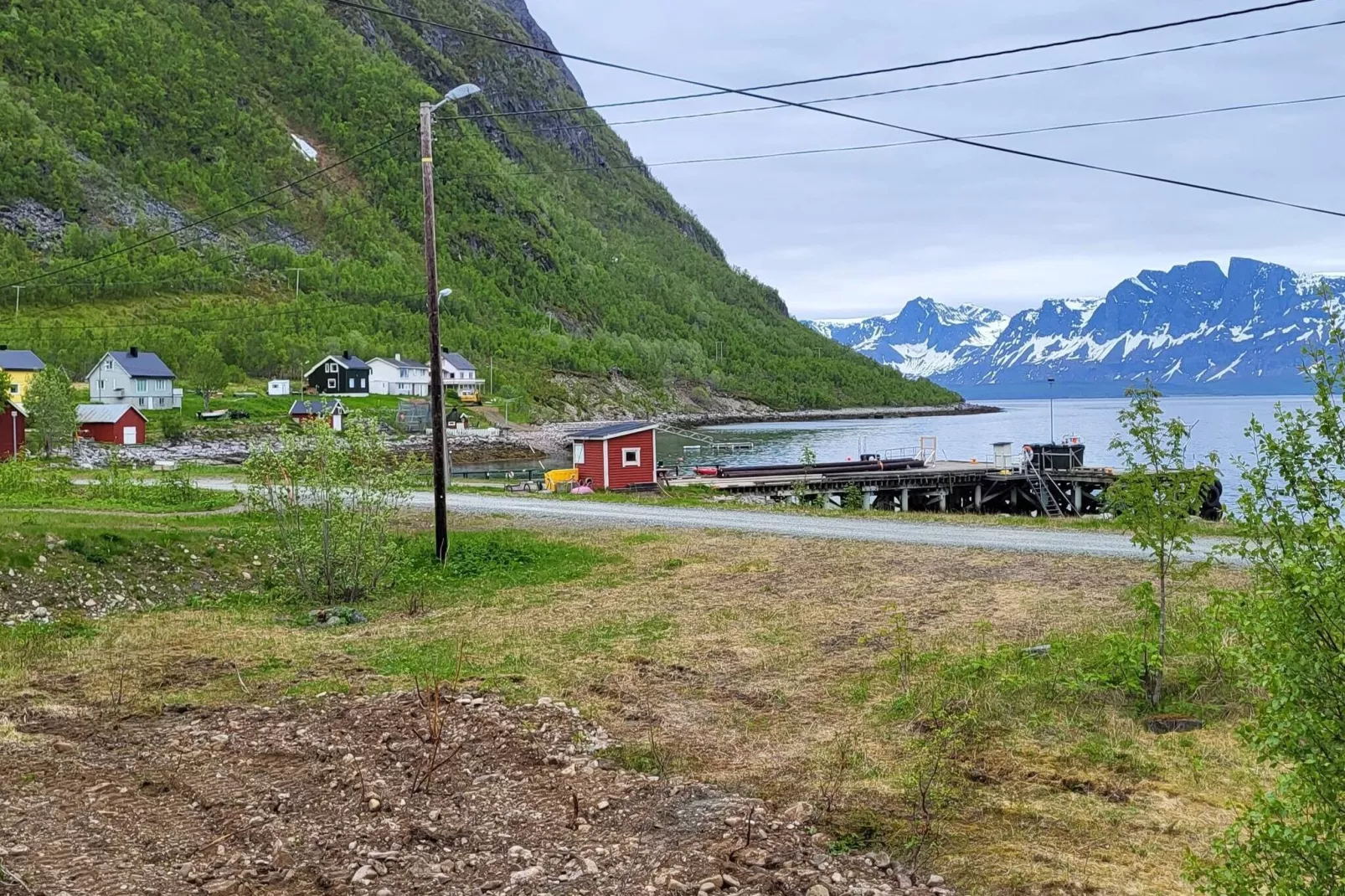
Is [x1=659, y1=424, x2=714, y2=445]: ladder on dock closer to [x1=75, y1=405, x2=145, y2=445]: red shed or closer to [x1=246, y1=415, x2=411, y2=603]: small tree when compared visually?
[x1=75, y1=405, x2=145, y2=445]: red shed

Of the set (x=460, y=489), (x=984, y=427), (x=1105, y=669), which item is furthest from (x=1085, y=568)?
(x=984, y=427)

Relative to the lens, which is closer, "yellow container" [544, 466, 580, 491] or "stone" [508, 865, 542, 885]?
"stone" [508, 865, 542, 885]

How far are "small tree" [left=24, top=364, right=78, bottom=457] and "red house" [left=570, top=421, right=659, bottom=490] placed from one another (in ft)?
99.8

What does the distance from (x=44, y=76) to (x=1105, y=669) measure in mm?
194848

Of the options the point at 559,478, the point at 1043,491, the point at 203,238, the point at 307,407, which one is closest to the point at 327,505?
the point at 559,478

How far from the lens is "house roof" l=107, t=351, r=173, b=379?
82.4 metres

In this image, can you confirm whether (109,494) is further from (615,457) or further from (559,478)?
(615,457)

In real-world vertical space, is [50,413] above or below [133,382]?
below

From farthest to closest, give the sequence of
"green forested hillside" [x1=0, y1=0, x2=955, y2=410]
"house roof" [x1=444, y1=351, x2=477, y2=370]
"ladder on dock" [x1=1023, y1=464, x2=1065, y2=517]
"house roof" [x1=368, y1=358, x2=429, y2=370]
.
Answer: "house roof" [x1=444, y1=351, x2=477, y2=370] < "house roof" [x1=368, y1=358, x2=429, y2=370] < "green forested hillside" [x1=0, y1=0, x2=955, y2=410] < "ladder on dock" [x1=1023, y1=464, x2=1065, y2=517]

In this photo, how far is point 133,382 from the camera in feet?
269

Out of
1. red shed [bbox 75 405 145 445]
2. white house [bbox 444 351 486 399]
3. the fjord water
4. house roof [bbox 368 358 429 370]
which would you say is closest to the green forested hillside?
white house [bbox 444 351 486 399]

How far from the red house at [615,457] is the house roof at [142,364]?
5835 cm

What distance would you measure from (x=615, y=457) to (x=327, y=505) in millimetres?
24799

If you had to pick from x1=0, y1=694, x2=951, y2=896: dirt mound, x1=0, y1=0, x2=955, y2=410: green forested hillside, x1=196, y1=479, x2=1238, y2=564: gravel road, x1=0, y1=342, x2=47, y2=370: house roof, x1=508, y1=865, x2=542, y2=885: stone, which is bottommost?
x1=508, y1=865, x2=542, y2=885: stone
